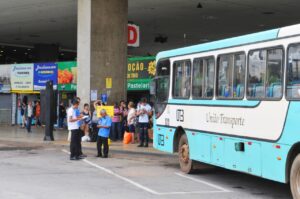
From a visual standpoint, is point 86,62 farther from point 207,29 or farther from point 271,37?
point 207,29

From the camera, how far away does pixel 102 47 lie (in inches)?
887

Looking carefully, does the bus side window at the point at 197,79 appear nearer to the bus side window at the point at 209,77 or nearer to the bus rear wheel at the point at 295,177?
the bus side window at the point at 209,77

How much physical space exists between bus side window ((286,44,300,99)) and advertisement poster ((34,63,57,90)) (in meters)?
23.7

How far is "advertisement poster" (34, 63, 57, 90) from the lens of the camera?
104 ft

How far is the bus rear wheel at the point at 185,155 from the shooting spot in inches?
510

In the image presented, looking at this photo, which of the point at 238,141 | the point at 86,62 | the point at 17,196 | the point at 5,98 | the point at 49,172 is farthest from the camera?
the point at 5,98

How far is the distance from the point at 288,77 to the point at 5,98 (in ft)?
95.6

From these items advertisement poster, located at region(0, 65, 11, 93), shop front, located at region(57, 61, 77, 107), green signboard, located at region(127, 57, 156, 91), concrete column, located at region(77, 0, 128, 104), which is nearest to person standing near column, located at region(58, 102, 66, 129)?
shop front, located at region(57, 61, 77, 107)

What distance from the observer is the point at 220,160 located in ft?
36.6

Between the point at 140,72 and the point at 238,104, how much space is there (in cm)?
1706

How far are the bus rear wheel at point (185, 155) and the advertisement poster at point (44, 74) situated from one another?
19165 millimetres

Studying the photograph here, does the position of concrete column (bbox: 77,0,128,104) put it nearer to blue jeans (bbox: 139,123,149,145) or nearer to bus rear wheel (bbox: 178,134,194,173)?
blue jeans (bbox: 139,123,149,145)

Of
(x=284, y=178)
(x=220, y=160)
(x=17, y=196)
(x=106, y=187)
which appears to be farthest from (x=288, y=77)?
(x=17, y=196)

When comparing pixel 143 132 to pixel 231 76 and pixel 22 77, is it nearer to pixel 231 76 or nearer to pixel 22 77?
pixel 231 76
